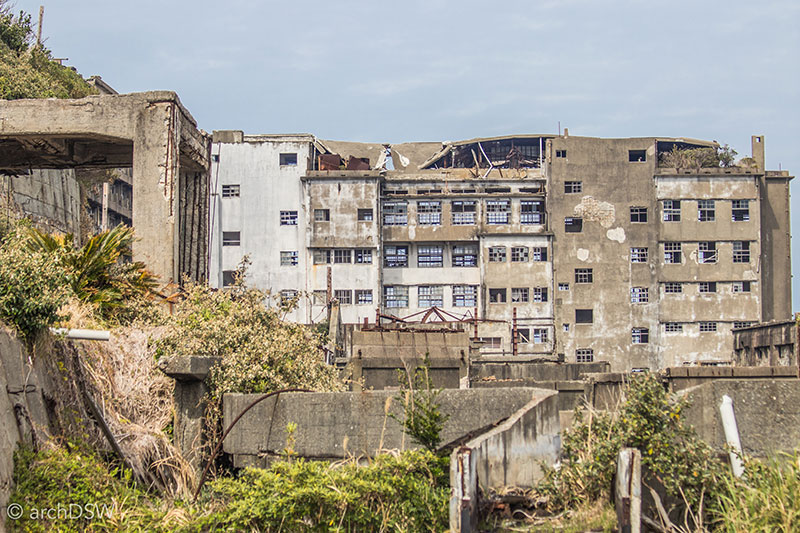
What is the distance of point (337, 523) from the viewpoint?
8.07 metres

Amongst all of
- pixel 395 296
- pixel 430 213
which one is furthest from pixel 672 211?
pixel 395 296

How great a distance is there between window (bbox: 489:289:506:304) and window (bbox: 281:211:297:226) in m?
13.7

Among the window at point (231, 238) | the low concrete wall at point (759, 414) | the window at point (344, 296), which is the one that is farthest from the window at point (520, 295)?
the low concrete wall at point (759, 414)

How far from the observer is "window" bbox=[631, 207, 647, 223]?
56.7m

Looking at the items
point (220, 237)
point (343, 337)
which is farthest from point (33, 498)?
point (220, 237)

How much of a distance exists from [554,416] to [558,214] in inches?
1901

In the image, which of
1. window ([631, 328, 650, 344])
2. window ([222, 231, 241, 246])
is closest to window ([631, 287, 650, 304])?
window ([631, 328, 650, 344])

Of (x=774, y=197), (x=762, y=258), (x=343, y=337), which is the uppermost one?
(x=774, y=197)

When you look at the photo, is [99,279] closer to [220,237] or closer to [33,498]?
[33,498]

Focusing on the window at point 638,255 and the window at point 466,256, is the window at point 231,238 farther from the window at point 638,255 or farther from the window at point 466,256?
the window at point 638,255

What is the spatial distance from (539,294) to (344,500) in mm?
48802

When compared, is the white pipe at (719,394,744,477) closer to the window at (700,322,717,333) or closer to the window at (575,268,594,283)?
the window at (575,268,594,283)

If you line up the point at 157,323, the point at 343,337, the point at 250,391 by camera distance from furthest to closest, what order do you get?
the point at 343,337 → the point at 157,323 → the point at 250,391

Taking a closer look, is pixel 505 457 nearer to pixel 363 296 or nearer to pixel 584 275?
pixel 363 296
